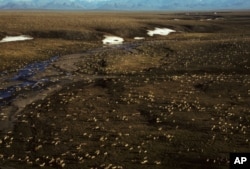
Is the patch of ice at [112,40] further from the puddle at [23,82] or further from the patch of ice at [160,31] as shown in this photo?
the puddle at [23,82]

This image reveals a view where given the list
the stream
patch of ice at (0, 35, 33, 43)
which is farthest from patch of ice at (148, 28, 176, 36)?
the stream

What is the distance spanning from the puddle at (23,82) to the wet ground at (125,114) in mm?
101

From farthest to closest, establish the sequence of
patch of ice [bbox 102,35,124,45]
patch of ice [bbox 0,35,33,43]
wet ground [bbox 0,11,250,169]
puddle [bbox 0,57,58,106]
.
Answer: patch of ice [bbox 102,35,124,45] < patch of ice [bbox 0,35,33,43] < puddle [bbox 0,57,58,106] < wet ground [bbox 0,11,250,169]

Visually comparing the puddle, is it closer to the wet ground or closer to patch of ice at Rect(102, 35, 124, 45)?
the wet ground

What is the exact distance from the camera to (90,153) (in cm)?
2411

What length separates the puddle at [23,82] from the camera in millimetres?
38375

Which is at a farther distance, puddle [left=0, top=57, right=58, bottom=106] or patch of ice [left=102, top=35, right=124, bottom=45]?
patch of ice [left=102, top=35, right=124, bottom=45]

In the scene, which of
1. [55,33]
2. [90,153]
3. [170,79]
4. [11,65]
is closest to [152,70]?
[170,79]

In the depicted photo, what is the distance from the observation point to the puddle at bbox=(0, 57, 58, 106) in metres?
38.4

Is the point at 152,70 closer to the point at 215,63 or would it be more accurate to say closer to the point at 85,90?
the point at 215,63

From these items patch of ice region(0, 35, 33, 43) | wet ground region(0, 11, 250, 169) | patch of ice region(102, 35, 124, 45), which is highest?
wet ground region(0, 11, 250, 169)

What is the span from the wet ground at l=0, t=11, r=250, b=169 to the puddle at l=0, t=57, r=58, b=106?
0.10 m

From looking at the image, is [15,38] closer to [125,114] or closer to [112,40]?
[112,40]

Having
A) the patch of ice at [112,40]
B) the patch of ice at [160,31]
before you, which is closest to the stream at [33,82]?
the patch of ice at [112,40]
